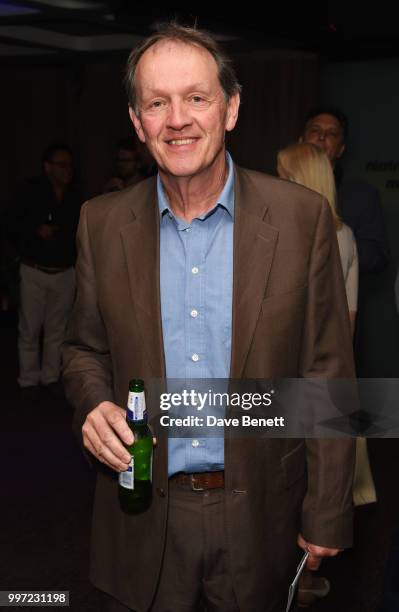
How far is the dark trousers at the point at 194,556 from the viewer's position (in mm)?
1758

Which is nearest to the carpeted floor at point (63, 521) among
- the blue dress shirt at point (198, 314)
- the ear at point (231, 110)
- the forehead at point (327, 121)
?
the blue dress shirt at point (198, 314)

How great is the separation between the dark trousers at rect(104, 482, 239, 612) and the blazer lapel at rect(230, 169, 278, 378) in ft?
1.02

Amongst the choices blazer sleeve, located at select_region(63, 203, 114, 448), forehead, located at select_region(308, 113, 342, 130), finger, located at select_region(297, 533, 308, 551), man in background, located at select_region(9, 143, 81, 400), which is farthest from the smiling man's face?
man in background, located at select_region(9, 143, 81, 400)

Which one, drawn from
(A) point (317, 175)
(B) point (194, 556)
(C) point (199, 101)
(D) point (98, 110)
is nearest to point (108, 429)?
(B) point (194, 556)

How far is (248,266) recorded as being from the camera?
5.67 ft

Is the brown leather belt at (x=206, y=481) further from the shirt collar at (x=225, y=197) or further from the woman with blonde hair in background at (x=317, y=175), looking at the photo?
the woman with blonde hair in background at (x=317, y=175)

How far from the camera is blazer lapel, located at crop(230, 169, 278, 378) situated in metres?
1.70

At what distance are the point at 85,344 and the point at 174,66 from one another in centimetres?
68

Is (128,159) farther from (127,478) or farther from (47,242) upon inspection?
(127,478)

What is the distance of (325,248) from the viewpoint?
1771mm

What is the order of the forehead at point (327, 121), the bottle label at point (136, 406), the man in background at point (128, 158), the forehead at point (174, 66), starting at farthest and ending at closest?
the man in background at point (128, 158) → the forehead at point (327, 121) → the forehead at point (174, 66) → the bottle label at point (136, 406)

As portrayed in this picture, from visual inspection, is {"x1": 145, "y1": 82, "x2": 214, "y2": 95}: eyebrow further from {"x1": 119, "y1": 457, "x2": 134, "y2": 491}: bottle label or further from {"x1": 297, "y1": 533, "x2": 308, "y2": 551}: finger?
{"x1": 297, "y1": 533, "x2": 308, "y2": 551}: finger

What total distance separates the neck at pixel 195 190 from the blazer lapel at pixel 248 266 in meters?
0.06

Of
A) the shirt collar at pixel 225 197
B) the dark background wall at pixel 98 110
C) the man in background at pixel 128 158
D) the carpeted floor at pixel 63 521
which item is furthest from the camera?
the dark background wall at pixel 98 110
